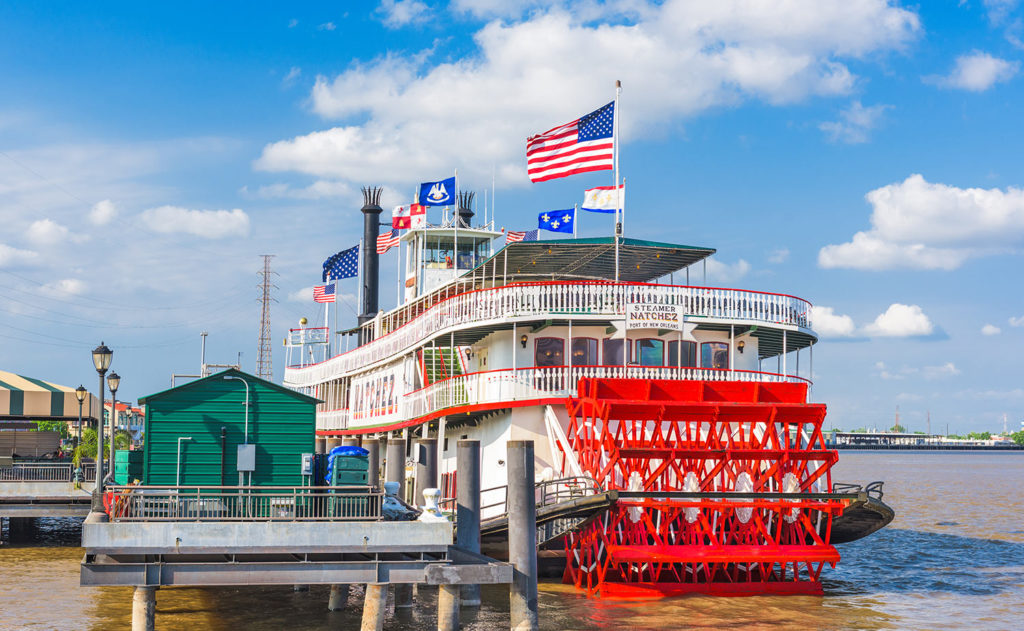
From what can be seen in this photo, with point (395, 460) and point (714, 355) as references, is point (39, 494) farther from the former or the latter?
point (714, 355)

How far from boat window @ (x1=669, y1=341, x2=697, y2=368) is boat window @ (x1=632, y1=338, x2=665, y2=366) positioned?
21 cm

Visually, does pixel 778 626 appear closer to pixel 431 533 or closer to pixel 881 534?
pixel 431 533

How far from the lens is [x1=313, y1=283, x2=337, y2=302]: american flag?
131 feet

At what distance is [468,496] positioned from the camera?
15180mm

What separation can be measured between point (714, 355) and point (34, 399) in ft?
55.5

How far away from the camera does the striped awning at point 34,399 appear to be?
26766 mm

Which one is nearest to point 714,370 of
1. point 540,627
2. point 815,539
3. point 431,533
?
point 815,539

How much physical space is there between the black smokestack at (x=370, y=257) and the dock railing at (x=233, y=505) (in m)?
24.7

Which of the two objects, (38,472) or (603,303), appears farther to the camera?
(38,472)

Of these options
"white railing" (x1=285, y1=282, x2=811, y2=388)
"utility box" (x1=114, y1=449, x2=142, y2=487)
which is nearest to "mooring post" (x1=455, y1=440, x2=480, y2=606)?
"utility box" (x1=114, y1=449, x2=142, y2=487)

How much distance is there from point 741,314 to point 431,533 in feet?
34.1

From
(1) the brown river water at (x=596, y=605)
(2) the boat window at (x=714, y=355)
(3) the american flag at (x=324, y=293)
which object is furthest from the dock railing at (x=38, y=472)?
(3) the american flag at (x=324, y=293)

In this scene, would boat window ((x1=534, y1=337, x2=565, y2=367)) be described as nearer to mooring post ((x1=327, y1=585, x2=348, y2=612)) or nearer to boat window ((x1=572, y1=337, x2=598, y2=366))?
boat window ((x1=572, y1=337, x2=598, y2=366))

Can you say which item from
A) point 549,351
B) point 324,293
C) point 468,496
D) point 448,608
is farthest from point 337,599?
point 324,293
